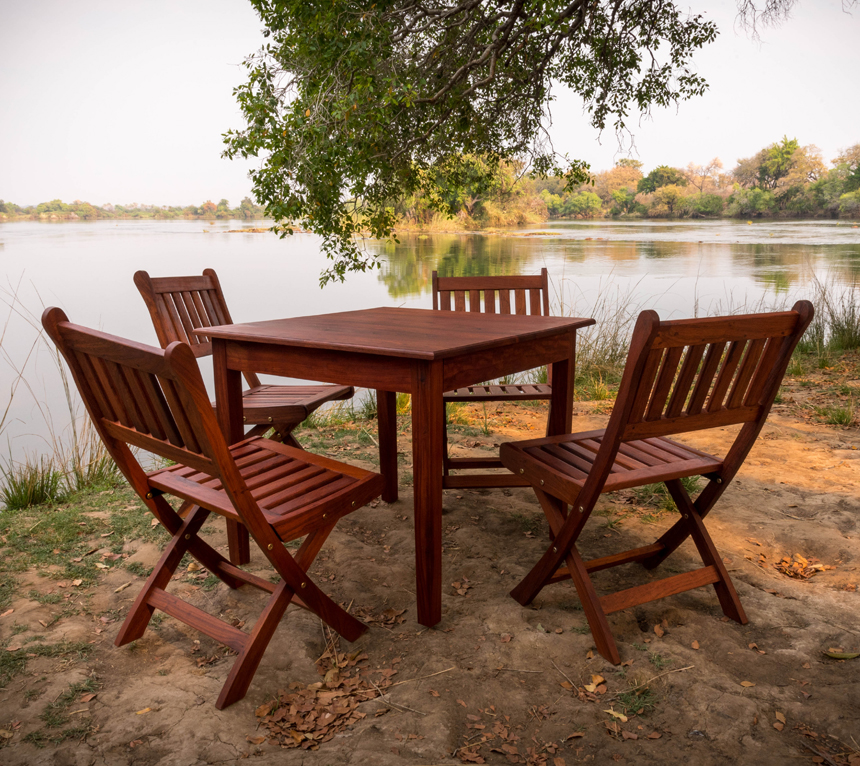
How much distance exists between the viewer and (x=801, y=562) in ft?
8.34

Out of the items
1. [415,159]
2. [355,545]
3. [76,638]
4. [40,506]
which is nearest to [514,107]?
[415,159]

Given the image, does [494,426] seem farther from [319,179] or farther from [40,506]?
[40,506]

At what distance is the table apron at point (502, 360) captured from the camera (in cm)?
204

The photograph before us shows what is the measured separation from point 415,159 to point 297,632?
467 cm

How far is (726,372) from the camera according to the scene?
6.22 ft

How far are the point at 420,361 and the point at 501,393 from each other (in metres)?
1.43

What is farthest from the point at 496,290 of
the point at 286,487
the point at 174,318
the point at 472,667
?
the point at 472,667

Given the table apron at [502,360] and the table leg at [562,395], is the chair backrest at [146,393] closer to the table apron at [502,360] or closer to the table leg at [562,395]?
the table apron at [502,360]

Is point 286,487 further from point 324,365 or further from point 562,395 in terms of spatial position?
point 562,395

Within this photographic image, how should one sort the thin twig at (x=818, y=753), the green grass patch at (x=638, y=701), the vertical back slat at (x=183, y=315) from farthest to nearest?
the vertical back slat at (x=183, y=315), the green grass patch at (x=638, y=701), the thin twig at (x=818, y=753)

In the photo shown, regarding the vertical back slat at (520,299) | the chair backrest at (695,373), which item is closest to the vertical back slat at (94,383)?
the chair backrest at (695,373)

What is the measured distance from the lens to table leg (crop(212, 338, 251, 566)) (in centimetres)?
248

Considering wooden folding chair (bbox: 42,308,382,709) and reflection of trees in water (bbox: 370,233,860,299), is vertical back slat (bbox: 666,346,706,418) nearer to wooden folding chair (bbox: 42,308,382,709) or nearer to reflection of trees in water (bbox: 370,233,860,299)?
wooden folding chair (bbox: 42,308,382,709)

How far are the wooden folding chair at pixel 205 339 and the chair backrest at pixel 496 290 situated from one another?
0.92 meters
